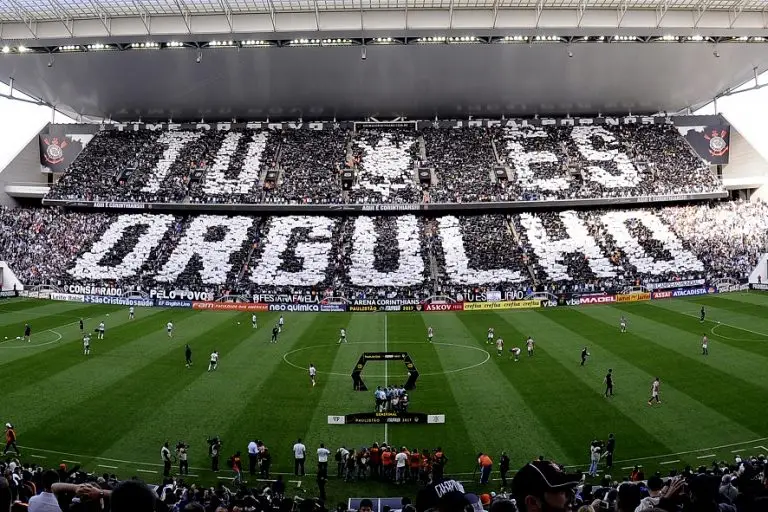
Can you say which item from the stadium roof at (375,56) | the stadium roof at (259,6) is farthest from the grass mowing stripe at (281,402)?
the stadium roof at (375,56)

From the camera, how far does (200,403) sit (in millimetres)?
26406

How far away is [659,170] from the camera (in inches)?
2852

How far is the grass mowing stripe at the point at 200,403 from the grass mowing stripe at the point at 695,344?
22.2m

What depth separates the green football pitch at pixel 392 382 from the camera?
21.4 m

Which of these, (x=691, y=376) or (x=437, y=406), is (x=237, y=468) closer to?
(x=437, y=406)

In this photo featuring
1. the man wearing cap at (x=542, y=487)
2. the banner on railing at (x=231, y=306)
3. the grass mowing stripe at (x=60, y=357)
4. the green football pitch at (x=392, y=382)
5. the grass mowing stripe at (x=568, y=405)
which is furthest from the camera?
the banner on railing at (x=231, y=306)

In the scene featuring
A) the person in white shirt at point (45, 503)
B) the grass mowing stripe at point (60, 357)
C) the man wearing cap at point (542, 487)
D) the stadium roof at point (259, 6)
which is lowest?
the grass mowing stripe at point (60, 357)

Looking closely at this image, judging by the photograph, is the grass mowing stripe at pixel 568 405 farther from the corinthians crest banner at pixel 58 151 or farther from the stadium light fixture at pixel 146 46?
the corinthians crest banner at pixel 58 151

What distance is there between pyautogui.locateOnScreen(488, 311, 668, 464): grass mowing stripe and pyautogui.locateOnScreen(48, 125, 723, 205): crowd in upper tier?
125 ft

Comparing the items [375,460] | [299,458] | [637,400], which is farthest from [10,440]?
[637,400]

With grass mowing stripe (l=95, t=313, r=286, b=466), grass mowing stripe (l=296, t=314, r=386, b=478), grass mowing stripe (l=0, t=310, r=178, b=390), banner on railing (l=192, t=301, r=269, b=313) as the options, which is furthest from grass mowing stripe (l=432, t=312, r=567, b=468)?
banner on railing (l=192, t=301, r=269, b=313)

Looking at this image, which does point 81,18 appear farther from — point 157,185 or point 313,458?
point 313,458

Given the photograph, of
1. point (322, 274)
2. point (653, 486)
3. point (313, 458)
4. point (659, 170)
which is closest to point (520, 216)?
point (659, 170)

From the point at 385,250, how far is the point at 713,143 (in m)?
45.0
